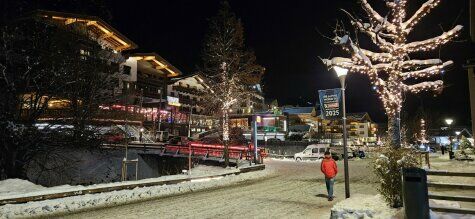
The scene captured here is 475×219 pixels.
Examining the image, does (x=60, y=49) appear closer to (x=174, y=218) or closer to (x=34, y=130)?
(x=34, y=130)

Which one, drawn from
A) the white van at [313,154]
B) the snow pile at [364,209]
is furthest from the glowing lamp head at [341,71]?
the white van at [313,154]

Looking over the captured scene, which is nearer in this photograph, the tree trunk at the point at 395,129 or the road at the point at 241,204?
the road at the point at 241,204

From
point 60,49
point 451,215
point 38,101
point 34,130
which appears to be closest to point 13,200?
point 34,130

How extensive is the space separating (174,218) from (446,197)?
22.1ft

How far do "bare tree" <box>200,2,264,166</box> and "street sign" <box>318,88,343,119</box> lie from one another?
1697 cm

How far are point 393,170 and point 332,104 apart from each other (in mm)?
3716

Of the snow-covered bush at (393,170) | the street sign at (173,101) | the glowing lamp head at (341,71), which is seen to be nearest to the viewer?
the snow-covered bush at (393,170)

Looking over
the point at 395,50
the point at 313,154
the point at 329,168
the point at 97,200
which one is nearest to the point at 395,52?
the point at 395,50

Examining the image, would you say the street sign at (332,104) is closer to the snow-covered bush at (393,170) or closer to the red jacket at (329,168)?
the red jacket at (329,168)

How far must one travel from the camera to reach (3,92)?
1554cm

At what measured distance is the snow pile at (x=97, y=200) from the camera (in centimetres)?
1003

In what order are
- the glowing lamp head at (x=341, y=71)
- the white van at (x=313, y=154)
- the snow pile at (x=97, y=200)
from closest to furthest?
1. the snow pile at (x=97, y=200)
2. the glowing lamp head at (x=341, y=71)
3. the white van at (x=313, y=154)

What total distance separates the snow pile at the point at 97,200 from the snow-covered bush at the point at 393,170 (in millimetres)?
8385

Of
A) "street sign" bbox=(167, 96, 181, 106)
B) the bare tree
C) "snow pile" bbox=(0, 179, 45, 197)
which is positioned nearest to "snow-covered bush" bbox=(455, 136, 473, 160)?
the bare tree
